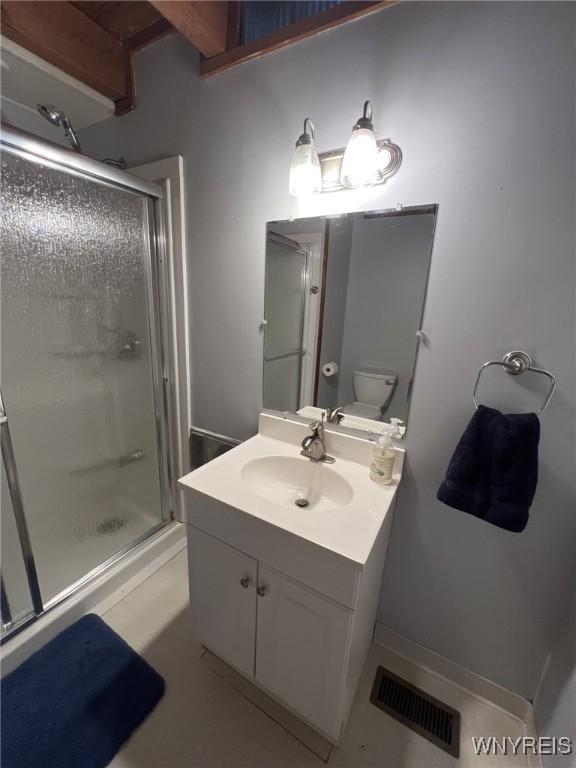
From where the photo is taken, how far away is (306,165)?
936 mm

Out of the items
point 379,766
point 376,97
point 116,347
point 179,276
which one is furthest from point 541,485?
point 116,347

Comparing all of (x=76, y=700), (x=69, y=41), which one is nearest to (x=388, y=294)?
(x=69, y=41)

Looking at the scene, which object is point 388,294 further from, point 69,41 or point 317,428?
point 69,41

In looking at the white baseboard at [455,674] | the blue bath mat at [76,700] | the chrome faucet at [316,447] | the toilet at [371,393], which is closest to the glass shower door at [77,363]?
the blue bath mat at [76,700]

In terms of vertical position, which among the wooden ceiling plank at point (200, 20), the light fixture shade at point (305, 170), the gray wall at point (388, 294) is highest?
the wooden ceiling plank at point (200, 20)

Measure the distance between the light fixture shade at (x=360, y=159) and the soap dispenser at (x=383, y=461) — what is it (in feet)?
2.66

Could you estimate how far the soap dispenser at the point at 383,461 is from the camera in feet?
3.26

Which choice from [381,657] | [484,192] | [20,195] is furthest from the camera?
[381,657]

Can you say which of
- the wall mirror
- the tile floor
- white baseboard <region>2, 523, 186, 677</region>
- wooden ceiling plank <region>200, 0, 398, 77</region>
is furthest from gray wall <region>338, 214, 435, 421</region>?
white baseboard <region>2, 523, 186, 677</region>

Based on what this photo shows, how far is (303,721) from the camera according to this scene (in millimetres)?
1021

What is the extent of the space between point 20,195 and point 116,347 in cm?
64

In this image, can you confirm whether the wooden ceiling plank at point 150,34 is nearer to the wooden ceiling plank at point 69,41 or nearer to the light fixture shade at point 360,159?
the wooden ceiling plank at point 69,41

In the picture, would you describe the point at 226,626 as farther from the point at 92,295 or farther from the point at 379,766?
the point at 92,295

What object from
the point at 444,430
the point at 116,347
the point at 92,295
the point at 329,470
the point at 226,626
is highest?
the point at 92,295
